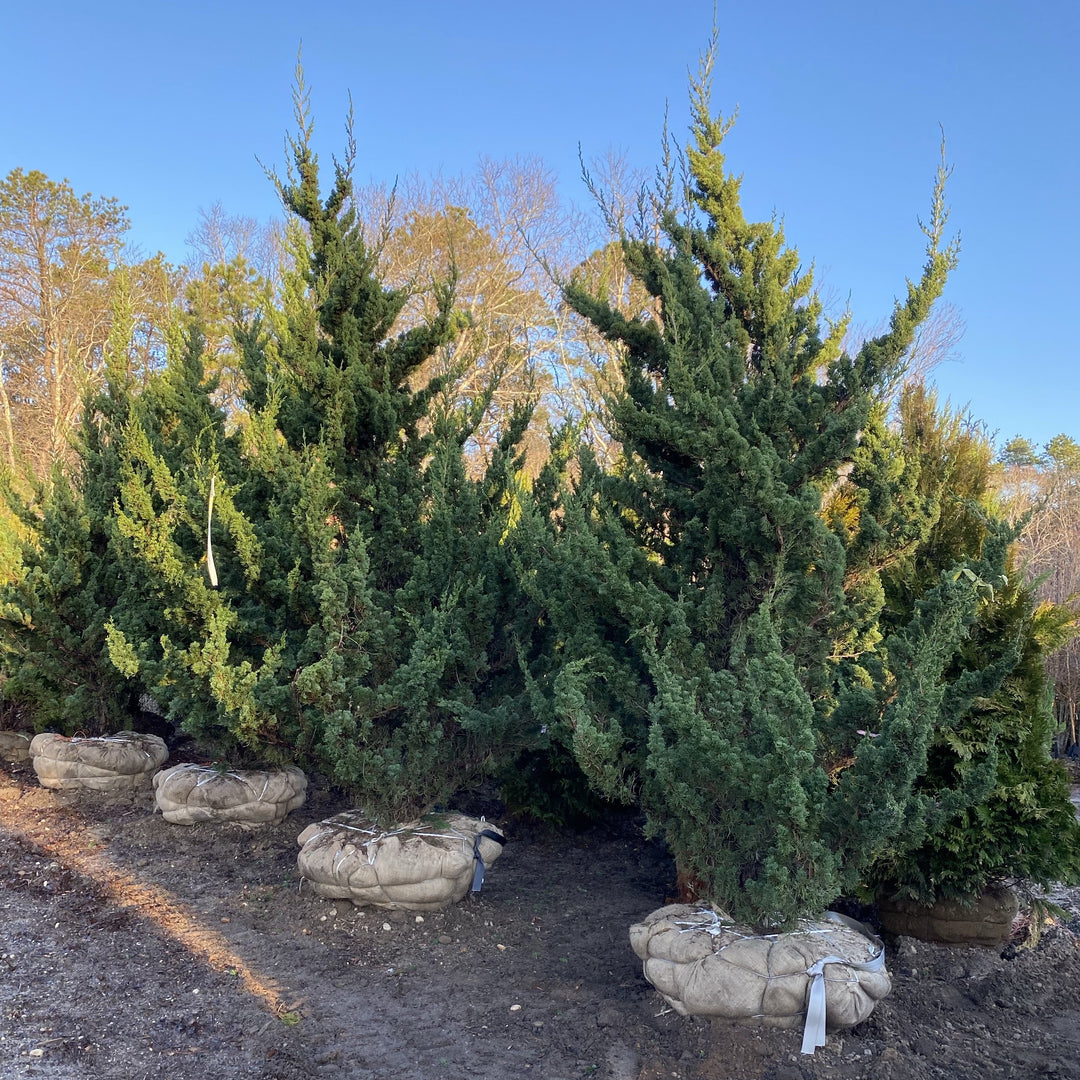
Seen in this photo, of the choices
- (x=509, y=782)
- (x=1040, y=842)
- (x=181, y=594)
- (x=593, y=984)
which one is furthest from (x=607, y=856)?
(x=181, y=594)

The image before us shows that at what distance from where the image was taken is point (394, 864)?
4.35 meters

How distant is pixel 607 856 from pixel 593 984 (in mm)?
1840

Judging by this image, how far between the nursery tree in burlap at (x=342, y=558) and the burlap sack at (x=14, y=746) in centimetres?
262

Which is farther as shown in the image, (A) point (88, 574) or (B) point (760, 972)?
(A) point (88, 574)

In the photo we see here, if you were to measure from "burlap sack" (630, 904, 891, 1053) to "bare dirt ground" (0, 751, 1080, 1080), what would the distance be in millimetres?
98

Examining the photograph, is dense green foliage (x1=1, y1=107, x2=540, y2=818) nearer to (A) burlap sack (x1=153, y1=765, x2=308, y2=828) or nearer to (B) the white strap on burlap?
(A) burlap sack (x1=153, y1=765, x2=308, y2=828)

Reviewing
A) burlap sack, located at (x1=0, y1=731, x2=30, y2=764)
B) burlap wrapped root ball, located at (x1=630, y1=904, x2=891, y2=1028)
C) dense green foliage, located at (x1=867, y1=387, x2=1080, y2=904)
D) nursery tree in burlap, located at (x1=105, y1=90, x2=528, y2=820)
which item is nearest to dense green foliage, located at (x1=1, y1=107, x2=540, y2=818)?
nursery tree in burlap, located at (x1=105, y1=90, x2=528, y2=820)

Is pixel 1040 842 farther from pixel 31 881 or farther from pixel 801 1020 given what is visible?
pixel 31 881

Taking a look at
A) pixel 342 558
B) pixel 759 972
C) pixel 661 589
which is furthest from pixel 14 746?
pixel 759 972

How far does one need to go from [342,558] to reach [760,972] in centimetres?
317

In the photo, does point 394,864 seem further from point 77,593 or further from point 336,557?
point 77,593

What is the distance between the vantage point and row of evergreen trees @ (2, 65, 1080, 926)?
3377 mm

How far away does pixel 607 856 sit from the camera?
556cm

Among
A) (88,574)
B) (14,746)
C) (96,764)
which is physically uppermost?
(88,574)
